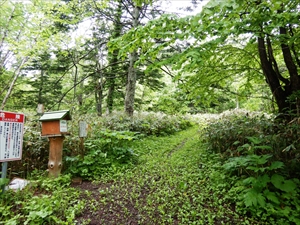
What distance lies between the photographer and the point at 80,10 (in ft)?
27.3

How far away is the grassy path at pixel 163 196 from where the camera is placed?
2.34 metres

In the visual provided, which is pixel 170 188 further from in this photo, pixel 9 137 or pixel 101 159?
pixel 9 137

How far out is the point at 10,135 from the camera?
2.71m

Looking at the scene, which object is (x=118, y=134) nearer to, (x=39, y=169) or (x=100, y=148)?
(x=100, y=148)

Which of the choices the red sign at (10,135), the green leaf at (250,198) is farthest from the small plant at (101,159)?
the green leaf at (250,198)

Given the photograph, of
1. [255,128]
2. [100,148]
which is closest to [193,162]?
[255,128]

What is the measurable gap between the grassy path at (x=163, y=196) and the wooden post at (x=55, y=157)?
0.62 metres

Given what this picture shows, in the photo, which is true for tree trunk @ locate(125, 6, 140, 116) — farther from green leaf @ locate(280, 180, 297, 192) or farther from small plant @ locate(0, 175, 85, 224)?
green leaf @ locate(280, 180, 297, 192)

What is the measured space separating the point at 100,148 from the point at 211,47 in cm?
337

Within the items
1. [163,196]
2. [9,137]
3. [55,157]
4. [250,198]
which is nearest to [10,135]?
[9,137]

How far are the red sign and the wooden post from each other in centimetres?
62

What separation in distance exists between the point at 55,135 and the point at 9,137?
0.76 metres

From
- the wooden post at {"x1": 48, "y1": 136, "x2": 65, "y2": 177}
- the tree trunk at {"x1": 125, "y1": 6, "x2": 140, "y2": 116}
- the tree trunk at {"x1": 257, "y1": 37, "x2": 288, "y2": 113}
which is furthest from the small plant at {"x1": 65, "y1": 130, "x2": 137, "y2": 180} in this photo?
the tree trunk at {"x1": 257, "y1": 37, "x2": 288, "y2": 113}

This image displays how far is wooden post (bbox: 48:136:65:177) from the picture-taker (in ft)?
10.9
